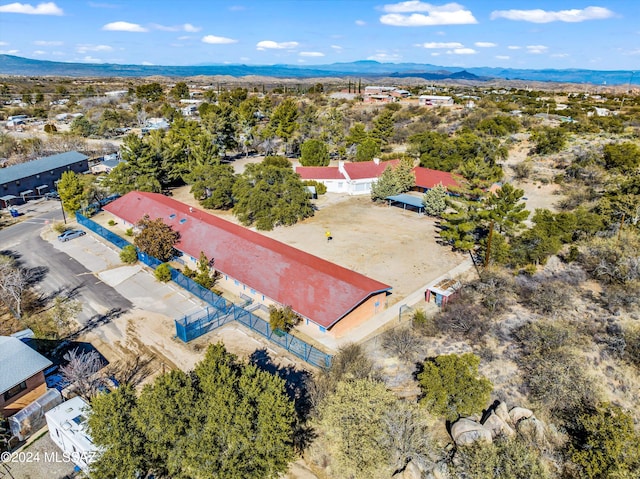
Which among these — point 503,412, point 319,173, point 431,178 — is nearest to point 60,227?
point 319,173

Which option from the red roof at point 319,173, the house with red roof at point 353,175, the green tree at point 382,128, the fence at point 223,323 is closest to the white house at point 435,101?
the green tree at point 382,128

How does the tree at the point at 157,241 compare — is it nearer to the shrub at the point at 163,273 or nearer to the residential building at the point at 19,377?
the shrub at the point at 163,273

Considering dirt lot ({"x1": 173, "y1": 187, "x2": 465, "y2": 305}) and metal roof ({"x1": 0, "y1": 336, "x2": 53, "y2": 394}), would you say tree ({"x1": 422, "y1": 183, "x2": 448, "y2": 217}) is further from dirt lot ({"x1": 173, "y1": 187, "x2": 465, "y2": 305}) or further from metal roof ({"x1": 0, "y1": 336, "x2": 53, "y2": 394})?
metal roof ({"x1": 0, "y1": 336, "x2": 53, "y2": 394})

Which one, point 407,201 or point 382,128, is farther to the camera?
point 382,128

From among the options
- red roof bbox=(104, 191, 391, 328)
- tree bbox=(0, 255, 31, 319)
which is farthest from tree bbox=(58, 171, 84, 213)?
tree bbox=(0, 255, 31, 319)

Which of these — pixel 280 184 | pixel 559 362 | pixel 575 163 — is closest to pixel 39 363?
pixel 559 362

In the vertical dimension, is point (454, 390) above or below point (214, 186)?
below

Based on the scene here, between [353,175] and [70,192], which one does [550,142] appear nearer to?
[353,175]
